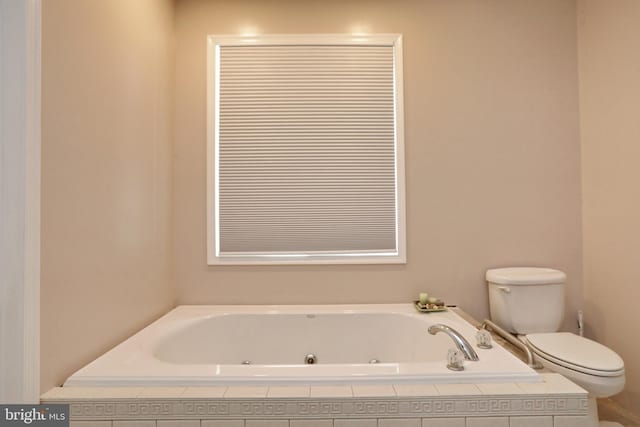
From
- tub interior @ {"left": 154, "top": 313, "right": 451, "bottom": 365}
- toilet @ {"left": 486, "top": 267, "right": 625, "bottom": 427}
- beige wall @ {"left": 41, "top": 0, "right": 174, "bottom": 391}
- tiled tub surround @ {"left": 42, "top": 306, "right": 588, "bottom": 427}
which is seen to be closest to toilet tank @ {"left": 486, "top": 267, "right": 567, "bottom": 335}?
toilet @ {"left": 486, "top": 267, "right": 625, "bottom": 427}

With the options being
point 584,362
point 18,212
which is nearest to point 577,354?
point 584,362

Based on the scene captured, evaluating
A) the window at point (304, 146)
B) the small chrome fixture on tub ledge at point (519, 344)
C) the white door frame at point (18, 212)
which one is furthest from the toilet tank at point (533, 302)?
the white door frame at point (18, 212)

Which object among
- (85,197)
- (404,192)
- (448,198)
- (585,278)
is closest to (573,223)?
(585,278)

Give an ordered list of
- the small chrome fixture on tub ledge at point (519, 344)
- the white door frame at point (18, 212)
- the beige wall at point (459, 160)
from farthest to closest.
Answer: the beige wall at point (459, 160), the small chrome fixture on tub ledge at point (519, 344), the white door frame at point (18, 212)

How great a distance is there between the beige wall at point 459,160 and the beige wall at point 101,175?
0.20 m

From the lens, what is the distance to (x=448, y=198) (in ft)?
7.06

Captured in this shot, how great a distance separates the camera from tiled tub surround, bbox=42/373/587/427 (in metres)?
1.07

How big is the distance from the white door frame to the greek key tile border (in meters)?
0.20

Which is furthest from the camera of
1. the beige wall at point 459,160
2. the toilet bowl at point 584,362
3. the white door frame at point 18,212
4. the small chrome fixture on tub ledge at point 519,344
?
the beige wall at point 459,160

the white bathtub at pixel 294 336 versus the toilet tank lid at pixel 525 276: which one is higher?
the toilet tank lid at pixel 525 276

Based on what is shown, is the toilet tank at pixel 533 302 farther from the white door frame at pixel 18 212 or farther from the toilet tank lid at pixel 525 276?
the white door frame at pixel 18 212

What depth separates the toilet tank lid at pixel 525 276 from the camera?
6.21 feet

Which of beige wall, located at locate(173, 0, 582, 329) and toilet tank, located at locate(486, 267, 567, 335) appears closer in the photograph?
toilet tank, located at locate(486, 267, 567, 335)

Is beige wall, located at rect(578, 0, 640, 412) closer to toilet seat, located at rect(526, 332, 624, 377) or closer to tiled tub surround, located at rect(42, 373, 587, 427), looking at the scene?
toilet seat, located at rect(526, 332, 624, 377)
